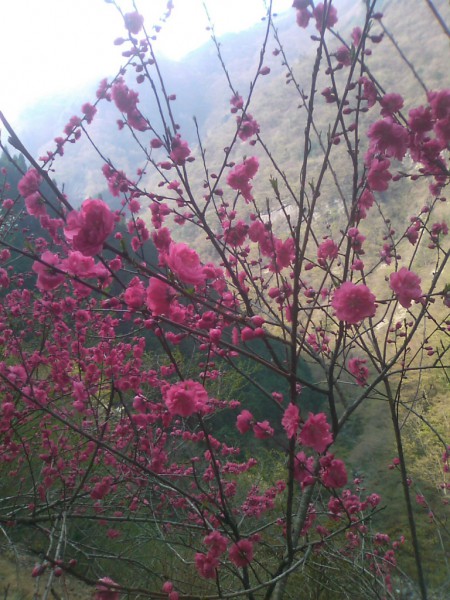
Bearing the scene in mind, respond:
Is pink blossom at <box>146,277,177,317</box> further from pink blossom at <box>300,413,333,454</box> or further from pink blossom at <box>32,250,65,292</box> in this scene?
pink blossom at <box>300,413,333,454</box>

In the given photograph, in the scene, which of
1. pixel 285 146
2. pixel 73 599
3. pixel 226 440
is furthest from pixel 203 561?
pixel 285 146

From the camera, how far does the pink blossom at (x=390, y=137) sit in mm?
1683

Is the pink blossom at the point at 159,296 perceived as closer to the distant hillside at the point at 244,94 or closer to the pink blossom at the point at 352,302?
the pink blossom at the point at 352,302

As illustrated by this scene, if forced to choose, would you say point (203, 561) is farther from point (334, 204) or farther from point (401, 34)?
point (401, 34)

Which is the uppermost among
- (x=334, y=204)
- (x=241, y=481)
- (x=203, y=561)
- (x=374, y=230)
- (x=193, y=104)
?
(x=193, y=104)

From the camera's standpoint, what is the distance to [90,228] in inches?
45.9

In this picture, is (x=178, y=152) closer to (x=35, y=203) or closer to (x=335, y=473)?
(x=35, y=203)

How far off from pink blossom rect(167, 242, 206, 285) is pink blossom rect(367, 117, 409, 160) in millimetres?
979

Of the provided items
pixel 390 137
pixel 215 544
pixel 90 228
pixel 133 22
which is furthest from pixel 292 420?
pixel 133 22

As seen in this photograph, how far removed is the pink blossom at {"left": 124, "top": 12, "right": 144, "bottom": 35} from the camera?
2.21 metres

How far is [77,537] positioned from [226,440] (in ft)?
20.6

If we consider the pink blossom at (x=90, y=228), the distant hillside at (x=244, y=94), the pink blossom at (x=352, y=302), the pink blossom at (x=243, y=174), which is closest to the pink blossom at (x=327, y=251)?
the pink blossom at (x=243, y=174)

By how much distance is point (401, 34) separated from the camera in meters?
47.4

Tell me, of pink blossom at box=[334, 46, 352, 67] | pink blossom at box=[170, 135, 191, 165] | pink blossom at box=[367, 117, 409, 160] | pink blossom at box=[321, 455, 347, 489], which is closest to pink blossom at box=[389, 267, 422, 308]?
pink blossom at box=[367, 117, 409, 160]
